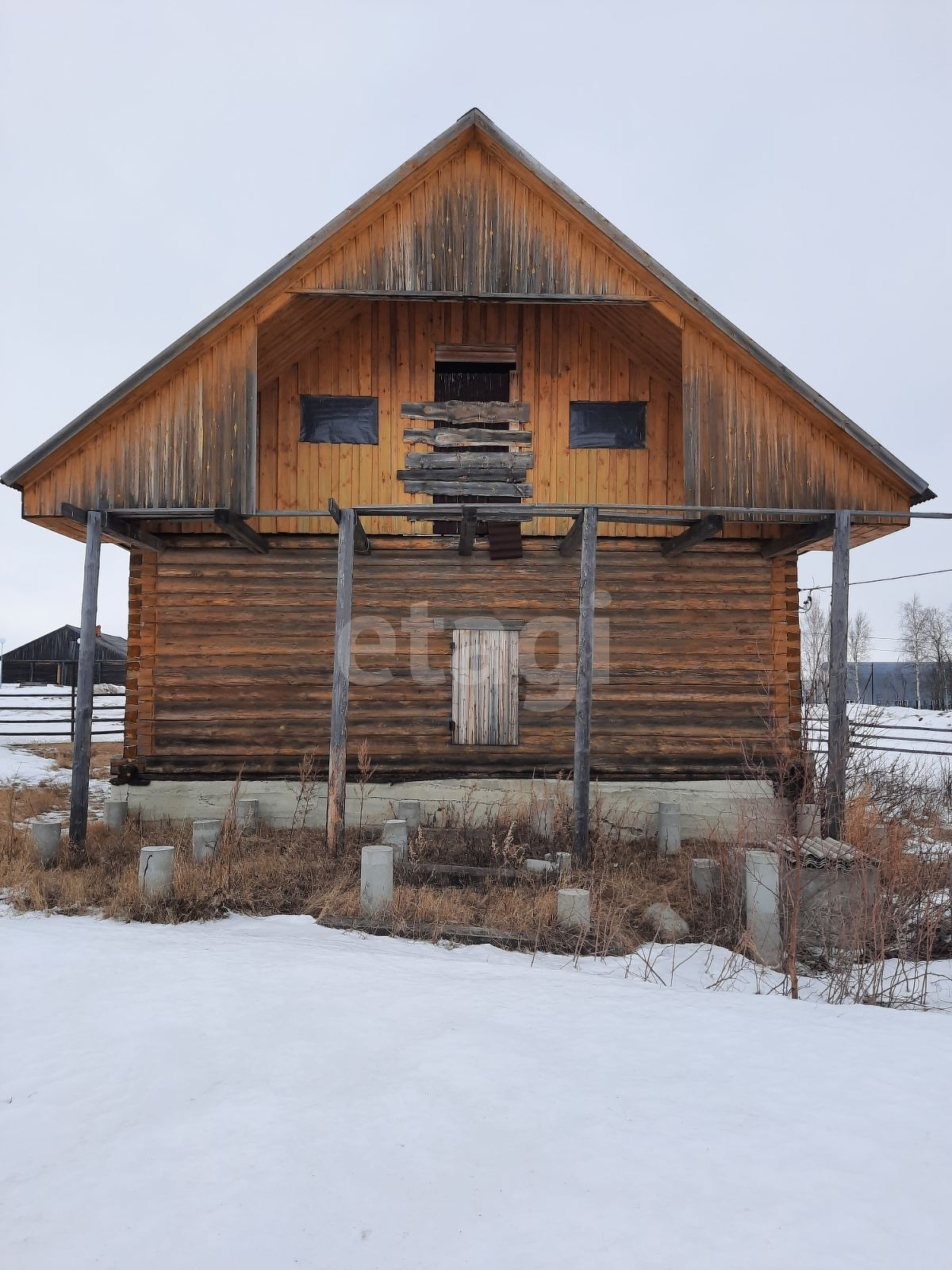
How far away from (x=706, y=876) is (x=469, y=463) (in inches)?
270

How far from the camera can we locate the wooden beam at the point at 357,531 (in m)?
8.75

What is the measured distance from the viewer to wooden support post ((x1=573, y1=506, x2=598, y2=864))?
8.55m

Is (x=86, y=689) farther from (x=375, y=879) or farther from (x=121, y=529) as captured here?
(x=375, y=879)

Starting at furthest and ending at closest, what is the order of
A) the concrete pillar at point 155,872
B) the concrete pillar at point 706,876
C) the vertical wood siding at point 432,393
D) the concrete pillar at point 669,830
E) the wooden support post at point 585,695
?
the vertical wood siding at point 432,393 < the concrete pillar at point 669,830 < the wooden support post at point 585,695 < the concrete pillar at point 706,876 < the concrete pillar at point 155,872

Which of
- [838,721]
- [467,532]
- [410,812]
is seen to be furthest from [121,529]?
[838,721]

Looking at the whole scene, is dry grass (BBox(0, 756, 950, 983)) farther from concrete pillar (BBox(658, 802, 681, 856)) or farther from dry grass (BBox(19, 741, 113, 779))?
dry grass (BBox(19, 741, 113, 779))

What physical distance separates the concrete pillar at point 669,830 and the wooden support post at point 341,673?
173 inches

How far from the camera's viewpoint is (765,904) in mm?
6453

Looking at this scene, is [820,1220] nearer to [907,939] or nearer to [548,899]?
[548,899]

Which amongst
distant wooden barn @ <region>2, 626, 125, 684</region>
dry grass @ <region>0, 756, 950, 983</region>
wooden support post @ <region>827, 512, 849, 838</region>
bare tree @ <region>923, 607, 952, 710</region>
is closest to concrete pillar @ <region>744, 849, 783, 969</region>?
dry grass @ <region>0, 756, 950, 983</region>

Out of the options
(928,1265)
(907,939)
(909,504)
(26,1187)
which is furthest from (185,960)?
(909,504)

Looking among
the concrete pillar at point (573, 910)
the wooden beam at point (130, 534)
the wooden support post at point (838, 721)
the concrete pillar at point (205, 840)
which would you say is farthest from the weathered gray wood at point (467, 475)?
the concrete pillar at point (573, 910)

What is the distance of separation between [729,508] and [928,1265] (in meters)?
7.89

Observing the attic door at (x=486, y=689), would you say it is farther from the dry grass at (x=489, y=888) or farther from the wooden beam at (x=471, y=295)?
the wooden beam at (x=471, y=295)
